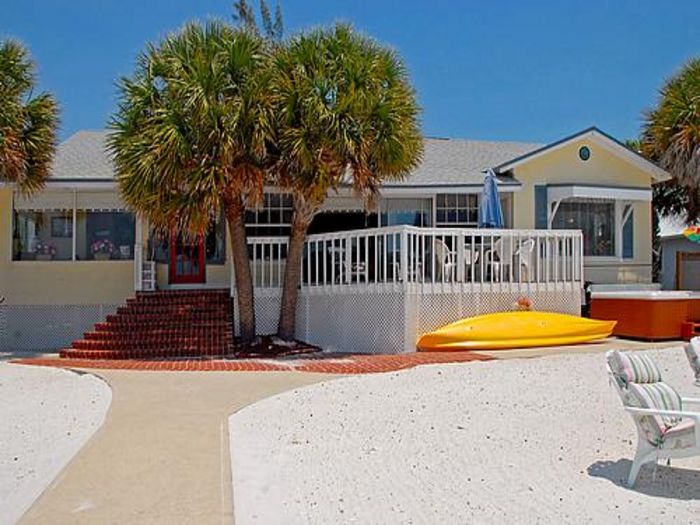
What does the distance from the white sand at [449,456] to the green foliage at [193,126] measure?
6159mm

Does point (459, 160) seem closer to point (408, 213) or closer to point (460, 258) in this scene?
point (408, 213)

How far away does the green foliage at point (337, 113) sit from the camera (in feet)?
50.8

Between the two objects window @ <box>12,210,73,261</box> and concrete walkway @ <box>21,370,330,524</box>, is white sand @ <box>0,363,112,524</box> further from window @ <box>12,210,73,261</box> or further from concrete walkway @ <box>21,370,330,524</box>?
window @ <box>12,210,73,261</box>

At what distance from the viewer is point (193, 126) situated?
15.6m

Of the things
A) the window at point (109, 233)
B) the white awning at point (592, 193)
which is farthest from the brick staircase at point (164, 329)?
the white awning at point (592, 193)

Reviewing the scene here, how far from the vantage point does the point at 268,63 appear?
16141 mm

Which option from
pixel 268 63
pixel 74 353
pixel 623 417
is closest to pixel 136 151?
pixel 268 63

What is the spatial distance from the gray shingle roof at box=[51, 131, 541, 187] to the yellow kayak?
564 cm

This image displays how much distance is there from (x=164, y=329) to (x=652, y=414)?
12942 mm

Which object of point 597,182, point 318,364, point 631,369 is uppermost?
point 597,182

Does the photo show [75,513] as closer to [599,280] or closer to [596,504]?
[596,504]

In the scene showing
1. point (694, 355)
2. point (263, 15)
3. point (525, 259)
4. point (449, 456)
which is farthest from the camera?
point (263, 15)

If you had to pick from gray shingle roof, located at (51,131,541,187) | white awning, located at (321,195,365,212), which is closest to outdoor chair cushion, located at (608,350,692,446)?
gray shingle roof, located at (51,131,541,187)

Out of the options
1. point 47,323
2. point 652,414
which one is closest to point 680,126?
point 652,414
